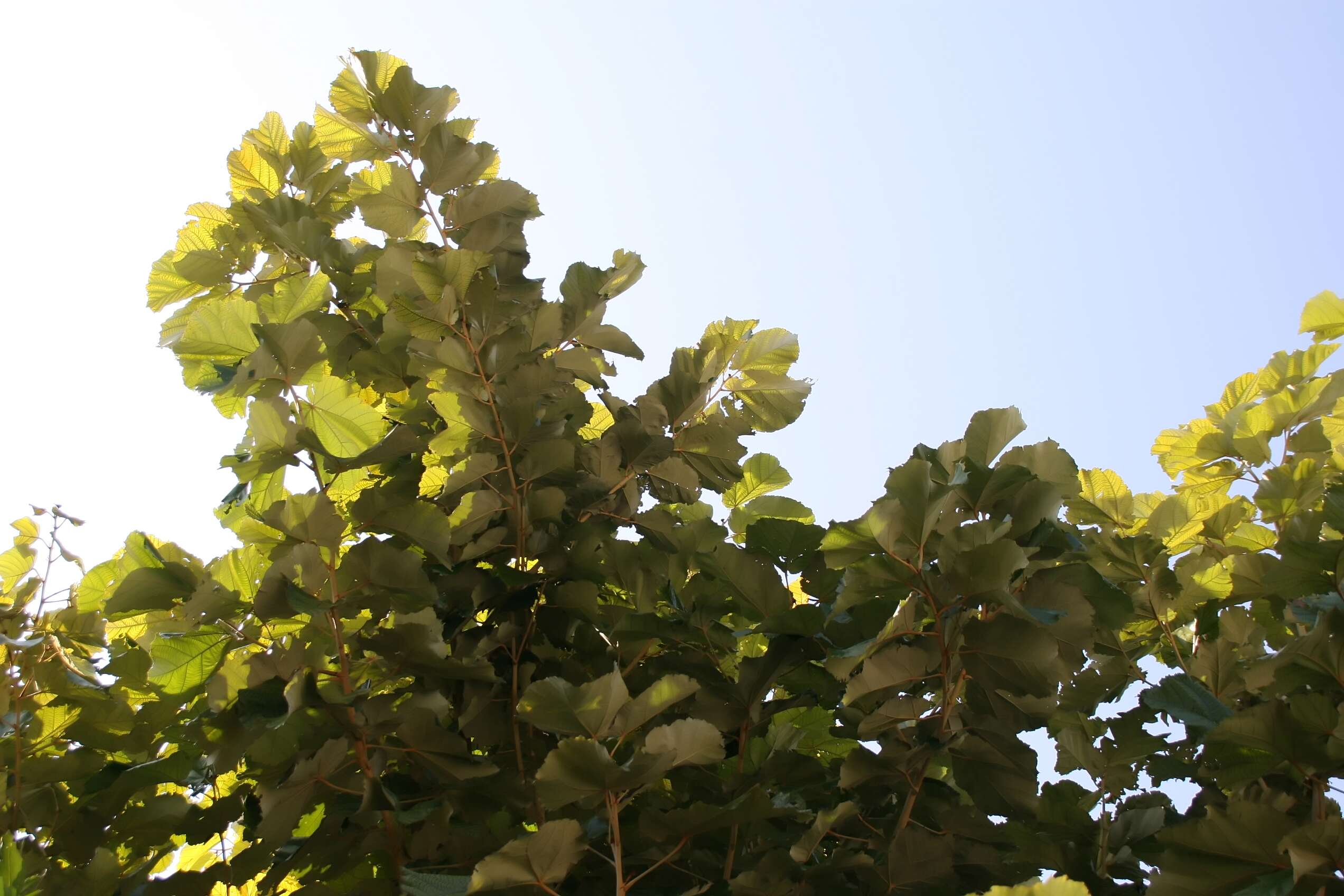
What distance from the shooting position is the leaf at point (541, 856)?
1.30m

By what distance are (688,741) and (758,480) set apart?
998 mm

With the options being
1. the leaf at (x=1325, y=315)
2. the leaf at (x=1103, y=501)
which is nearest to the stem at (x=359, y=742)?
the leaf at (x=1103, y=501)

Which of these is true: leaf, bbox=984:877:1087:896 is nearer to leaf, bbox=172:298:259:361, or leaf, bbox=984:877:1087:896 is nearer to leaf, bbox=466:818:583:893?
leaf, bbox=466:818:583:893

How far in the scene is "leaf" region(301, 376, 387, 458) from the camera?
1.79 metres

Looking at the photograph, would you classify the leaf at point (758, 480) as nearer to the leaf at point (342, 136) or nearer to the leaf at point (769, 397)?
the leaf at point (769, 397)

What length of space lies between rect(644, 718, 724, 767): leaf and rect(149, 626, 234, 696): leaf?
0.75 m

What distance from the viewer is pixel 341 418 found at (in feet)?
5.88

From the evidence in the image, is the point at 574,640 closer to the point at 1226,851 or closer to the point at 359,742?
the point at 359,742

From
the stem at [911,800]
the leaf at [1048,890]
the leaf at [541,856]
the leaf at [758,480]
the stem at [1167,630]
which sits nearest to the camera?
the leaf at [1048,890]

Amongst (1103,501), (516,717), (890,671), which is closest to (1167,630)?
(1103,501)

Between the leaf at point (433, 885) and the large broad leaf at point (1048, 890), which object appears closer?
the large broad leaf at point (1048, 890)

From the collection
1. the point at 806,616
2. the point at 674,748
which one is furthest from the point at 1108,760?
the point at 674,748

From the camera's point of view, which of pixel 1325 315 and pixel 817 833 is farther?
pixel 1325 315

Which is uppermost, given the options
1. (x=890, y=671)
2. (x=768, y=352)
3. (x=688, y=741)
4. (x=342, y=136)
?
(x=342, y=136)
